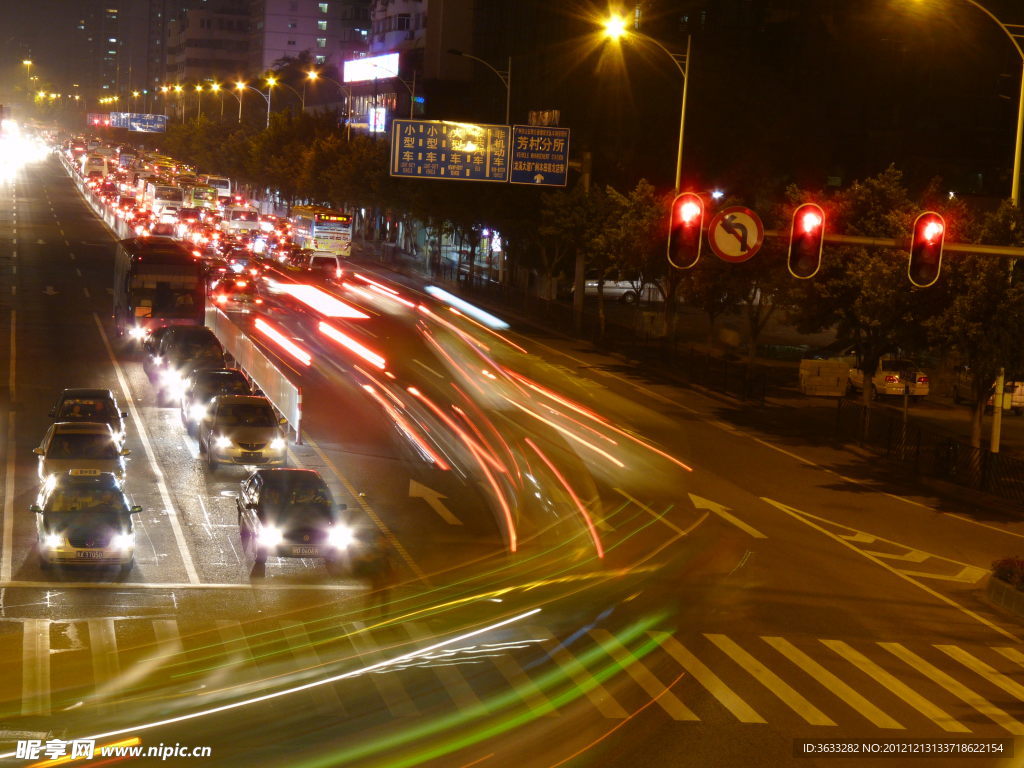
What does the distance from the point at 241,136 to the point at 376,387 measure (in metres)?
114

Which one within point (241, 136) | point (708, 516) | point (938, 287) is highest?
point (241, 136)

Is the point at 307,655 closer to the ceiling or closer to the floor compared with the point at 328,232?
closer to the floor

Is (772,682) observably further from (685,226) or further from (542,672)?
(685,226)

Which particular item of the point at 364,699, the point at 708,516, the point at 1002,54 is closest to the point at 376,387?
the point at 708,516

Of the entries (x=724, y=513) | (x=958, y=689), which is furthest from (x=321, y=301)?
(x=958, y=689)

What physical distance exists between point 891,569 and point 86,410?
18.5 m

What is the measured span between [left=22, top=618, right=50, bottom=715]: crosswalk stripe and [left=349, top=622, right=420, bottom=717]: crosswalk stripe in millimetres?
3761

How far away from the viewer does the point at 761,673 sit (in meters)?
16.1

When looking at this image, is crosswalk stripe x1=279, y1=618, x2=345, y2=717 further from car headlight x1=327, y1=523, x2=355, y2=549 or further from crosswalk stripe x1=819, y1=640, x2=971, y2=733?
crosswalk stripe x1=819, y1=640, x2=971, y2=733

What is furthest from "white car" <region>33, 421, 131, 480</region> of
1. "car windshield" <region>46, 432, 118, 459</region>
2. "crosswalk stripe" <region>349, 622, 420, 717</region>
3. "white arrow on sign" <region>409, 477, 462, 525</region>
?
"crosswalk stripe" <region>349, 622, 420, 717</region>

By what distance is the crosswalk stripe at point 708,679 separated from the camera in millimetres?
14469

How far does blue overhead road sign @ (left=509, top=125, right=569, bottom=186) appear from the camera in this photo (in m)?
47.7

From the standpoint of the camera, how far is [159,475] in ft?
90.8

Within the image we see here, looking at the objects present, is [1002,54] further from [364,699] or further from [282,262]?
[364,699]
